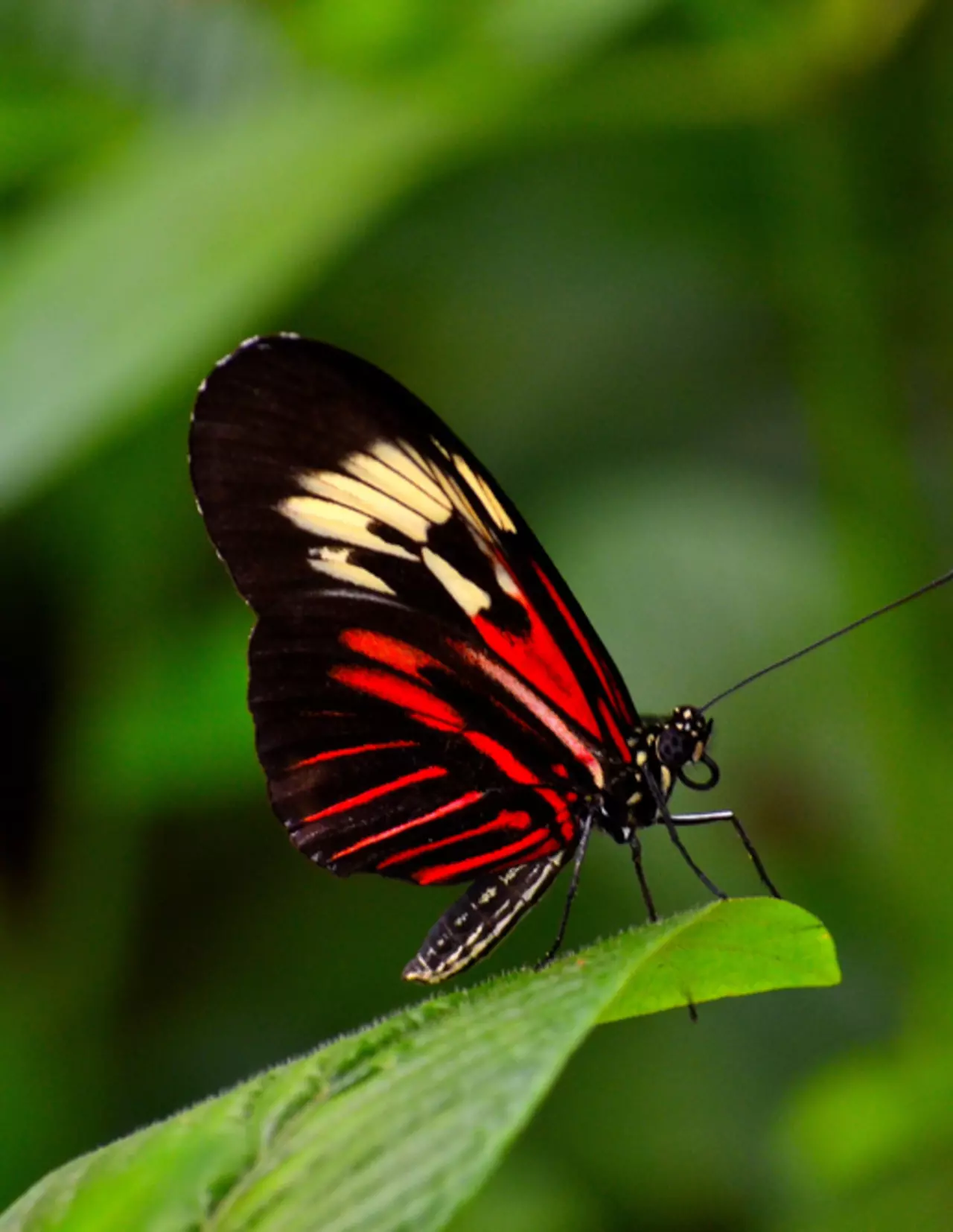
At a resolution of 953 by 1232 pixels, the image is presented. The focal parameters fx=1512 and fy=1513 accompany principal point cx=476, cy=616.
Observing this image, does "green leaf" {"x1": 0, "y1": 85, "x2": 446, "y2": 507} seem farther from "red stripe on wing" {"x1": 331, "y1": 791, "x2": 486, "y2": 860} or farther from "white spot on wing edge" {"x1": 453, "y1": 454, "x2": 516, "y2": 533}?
"red stripe on wing" {"x1": 331, "y1": 791, "x2": 486, "y2": 860}

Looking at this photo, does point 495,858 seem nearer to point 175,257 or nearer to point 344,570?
point 344,570

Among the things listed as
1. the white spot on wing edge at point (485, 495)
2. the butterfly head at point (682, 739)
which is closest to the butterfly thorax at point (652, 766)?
the butterfly head at point (682, 739)

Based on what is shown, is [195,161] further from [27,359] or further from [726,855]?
[726,855]

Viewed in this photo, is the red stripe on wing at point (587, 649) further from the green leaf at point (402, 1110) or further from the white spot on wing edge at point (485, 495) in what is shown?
the green leaf at point (402, 1110)

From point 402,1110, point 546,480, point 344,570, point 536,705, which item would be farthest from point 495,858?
point 546,480

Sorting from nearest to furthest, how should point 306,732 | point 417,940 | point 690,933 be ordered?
point 690,933
point 306,732
point 417,940

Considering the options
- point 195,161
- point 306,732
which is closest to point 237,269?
point 195,161

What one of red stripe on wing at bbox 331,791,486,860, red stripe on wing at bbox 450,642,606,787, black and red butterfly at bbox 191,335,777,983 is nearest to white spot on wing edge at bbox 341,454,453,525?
black and red butterfly at bbox 191,335,777,983
